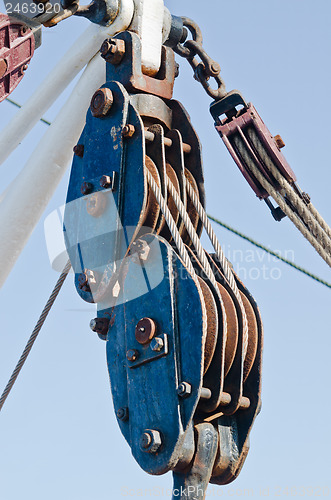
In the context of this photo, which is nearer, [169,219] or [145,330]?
[145,330]

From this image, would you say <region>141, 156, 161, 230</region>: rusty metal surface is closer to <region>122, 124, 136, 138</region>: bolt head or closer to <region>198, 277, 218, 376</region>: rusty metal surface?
<region>122, 124, 136, 138</region>: bolt head

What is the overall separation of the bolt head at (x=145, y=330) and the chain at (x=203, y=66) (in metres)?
1.50

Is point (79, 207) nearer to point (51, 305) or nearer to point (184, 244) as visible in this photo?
point (184, 244)

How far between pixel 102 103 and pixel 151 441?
59.6 inches

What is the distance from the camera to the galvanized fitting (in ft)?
13.5

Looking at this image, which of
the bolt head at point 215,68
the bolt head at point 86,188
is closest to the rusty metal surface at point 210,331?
the bolt head at point 86,188

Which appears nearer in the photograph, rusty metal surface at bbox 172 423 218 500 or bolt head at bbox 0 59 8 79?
rusty metal surface at bbox 172 423 218 500

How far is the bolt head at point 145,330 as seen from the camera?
3557 mm

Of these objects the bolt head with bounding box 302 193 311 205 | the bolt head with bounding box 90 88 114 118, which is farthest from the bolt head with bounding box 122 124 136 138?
the bolt head with bounding box 302 193 311 205

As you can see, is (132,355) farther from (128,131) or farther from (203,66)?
Answer: (203,66)

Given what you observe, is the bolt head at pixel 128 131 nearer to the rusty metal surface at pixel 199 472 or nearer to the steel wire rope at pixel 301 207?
the steel wire rope at pixel 301 207

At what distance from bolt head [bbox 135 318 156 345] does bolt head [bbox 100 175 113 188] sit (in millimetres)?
633

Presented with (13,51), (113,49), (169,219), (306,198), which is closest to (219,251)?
(169,219)

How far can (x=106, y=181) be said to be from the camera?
12.6 ft
